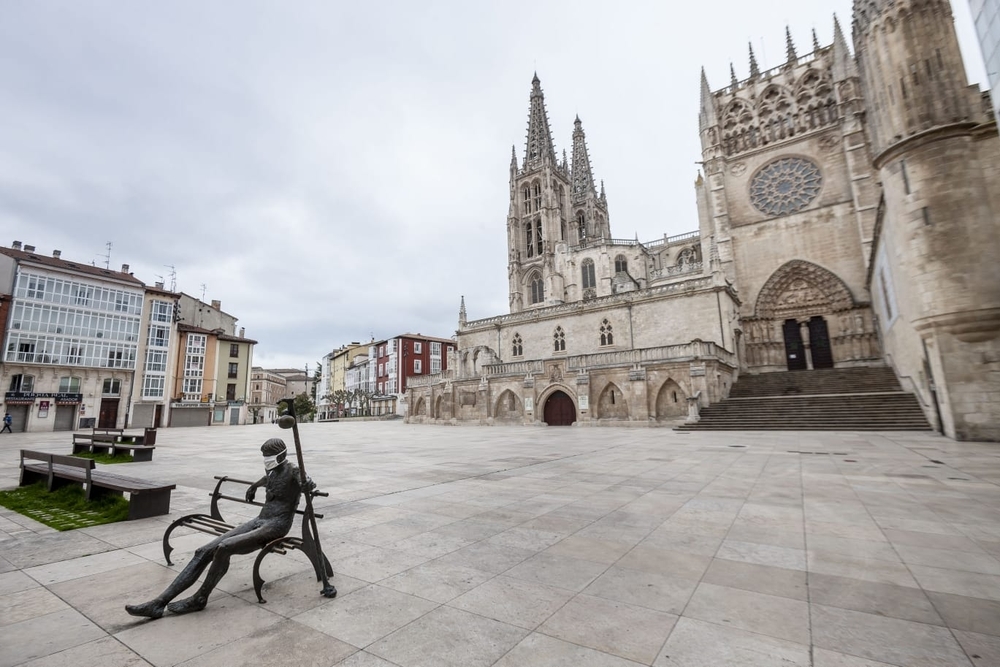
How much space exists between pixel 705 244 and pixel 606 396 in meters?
18.7

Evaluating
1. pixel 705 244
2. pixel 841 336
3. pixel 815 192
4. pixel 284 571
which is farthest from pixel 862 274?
pixel 284 571

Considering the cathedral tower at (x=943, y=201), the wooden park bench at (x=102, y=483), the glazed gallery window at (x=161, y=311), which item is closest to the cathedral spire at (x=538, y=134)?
the glazed gallery window at (x=161, y=311)

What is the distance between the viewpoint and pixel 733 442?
609 inches

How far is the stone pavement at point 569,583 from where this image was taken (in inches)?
109

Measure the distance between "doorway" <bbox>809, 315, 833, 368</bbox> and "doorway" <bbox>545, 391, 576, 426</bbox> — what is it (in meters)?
19.3

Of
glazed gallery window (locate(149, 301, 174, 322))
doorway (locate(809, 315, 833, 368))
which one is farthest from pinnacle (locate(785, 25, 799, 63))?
glazed gallery window (locate(149, 301, 174, 322))

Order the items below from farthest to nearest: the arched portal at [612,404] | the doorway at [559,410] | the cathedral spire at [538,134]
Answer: the cathedral spire at [538,134] → the doorway at [559,410] → the arched portal at [612,404]

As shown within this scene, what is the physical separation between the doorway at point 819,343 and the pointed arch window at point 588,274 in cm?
2142

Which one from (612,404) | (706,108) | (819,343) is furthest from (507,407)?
(706,108)

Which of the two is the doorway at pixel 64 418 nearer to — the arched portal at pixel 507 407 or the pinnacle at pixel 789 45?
the arched portal at pixel 507 407

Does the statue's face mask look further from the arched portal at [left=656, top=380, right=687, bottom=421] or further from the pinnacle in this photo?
the pinnacle

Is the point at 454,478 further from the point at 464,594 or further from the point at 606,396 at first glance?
the point at 606,396

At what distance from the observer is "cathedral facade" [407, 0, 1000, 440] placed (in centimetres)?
1372

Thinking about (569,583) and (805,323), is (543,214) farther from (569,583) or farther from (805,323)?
(569,583)
